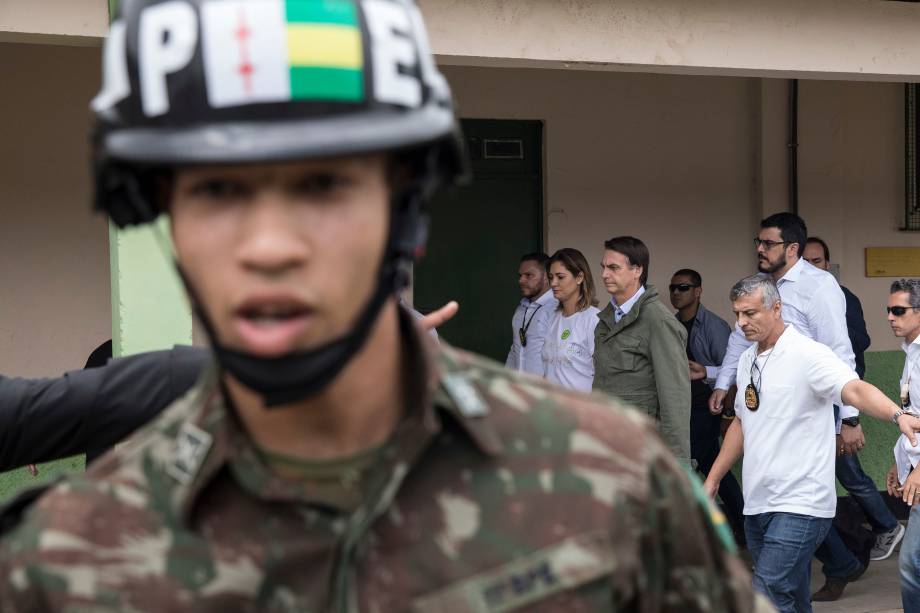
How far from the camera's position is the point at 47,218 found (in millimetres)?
7480

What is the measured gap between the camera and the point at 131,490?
4.88ft

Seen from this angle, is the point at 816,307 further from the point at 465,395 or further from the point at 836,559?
the point at 465,395

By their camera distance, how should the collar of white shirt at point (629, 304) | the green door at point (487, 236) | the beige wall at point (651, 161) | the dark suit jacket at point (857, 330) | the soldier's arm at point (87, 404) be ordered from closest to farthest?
the soldier's arm at point (87, 404), the collar of white shirt at point (629, 304), the dark suit jacket at point (857, 330), the green door at point (487, 236), the beige wall at point (651, 161)

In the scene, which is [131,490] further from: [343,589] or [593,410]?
[593,410]

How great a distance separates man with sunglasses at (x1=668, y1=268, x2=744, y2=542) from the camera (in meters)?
→ 8.14

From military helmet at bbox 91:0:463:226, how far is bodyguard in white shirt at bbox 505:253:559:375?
6357 mm

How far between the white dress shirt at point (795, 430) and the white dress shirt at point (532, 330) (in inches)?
83.0

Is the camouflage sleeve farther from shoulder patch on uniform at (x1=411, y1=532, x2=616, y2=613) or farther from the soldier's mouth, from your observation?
the soldier's mouth

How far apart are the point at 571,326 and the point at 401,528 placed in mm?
5757

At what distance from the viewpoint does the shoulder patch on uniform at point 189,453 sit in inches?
57.8

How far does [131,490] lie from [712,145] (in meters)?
8.26

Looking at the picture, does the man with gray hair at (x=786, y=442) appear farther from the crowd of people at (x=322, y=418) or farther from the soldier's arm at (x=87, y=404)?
the crowd of people at (x=322, y=418)

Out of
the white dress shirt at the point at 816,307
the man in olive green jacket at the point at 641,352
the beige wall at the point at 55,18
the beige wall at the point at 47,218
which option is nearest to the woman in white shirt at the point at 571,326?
the man in olive green jacket at the point at 641,352

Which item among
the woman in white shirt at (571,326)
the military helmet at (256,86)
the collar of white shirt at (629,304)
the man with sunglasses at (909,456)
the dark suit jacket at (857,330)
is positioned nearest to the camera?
the military helmet at (256,86)
